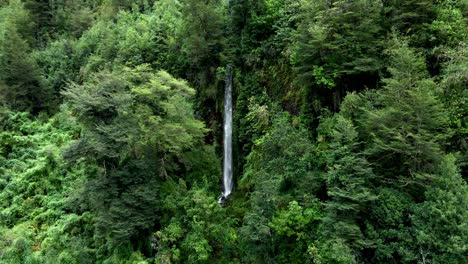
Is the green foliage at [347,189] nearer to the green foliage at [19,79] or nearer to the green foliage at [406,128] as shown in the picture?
the green foliage at [406,128]

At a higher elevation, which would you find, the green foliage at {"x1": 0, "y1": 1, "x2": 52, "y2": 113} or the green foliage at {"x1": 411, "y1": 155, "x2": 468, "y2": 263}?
the green foliage at {"x1": 0, "y1": 1, "x2": 52, "y2": 113}

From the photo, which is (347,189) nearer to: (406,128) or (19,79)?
(406,128)

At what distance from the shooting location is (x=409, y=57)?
1572cm

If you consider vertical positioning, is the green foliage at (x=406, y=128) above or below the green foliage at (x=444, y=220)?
above

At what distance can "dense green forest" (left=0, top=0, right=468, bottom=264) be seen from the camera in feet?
48.0

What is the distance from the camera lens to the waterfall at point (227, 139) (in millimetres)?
24438

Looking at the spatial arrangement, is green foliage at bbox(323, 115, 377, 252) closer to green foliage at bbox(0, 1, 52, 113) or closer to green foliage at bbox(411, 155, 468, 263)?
green foliage at bbox(411, 155, 468, 263)

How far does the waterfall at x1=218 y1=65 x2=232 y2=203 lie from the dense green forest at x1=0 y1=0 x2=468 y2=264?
0.50 m

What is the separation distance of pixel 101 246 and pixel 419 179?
56.3 feet

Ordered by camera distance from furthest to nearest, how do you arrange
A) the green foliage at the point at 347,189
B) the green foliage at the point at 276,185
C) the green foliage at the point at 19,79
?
the green foliage at the point at 19,79 → the green foliage at the point at 276,185 → the green foliage at the point at 347,189

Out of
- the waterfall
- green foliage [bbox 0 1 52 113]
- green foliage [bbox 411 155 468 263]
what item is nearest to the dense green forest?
green foliage [bbox 411 155 468 263]

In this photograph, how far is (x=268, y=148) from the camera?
1848 centimetres

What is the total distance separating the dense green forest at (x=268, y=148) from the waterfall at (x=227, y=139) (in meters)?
0.50

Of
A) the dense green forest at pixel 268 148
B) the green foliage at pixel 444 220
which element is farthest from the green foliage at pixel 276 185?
the green foliage at pixel 444 220
